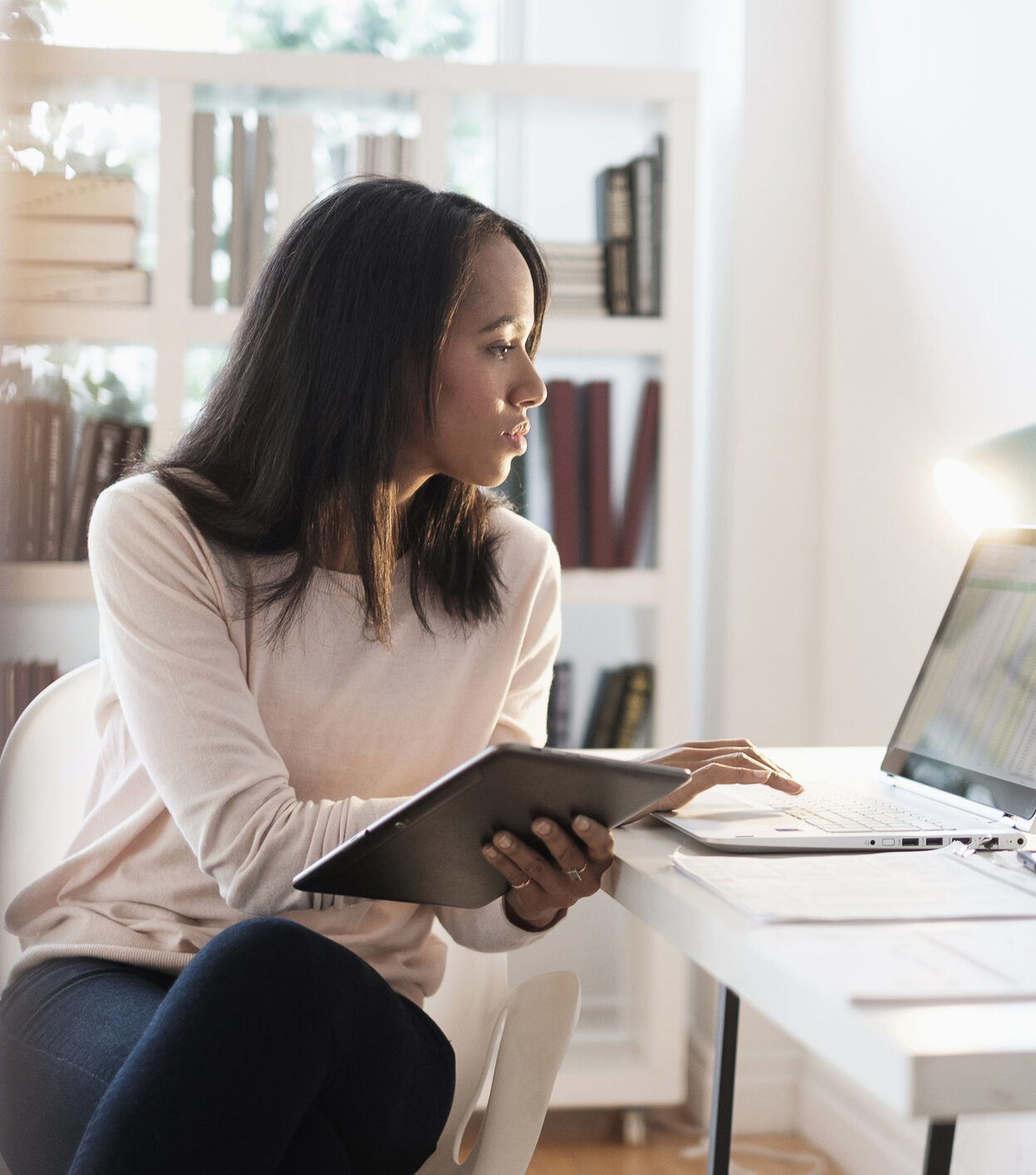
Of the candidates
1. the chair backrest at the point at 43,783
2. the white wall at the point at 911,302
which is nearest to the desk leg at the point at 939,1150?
the chair backrest at the point at 43,783

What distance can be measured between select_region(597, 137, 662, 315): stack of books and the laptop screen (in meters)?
1.01

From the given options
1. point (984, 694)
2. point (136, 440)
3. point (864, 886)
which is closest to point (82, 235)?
point (136, 440)

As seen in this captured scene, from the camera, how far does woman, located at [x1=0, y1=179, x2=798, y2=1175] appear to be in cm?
91

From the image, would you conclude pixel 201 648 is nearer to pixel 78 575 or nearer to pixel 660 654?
pixel 78 575

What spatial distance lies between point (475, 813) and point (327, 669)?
15.7 inches

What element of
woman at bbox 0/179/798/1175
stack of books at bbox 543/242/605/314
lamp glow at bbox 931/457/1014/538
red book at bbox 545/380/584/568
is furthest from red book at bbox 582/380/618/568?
lamp glow at bbox 931/457/1014/538

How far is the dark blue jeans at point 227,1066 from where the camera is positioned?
0.74 metres

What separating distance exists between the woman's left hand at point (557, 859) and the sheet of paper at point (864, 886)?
0.20 ft

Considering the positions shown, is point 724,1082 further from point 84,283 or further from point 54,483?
point 84,283

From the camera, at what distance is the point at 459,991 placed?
1.17 m

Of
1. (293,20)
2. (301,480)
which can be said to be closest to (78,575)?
(301,480)

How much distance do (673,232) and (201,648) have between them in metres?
1.27

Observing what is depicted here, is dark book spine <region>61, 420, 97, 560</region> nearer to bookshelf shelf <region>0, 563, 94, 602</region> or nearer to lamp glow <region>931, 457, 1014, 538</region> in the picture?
bookshelf shelf <region>0, 563, 94, 602</region>

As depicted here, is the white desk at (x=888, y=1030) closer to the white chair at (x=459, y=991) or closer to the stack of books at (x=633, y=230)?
the white chair at (x=459, y=991)
